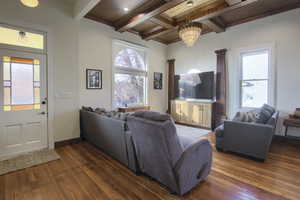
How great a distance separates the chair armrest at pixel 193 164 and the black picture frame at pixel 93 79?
3.24 meters

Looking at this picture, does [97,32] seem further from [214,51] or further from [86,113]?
[214,51]

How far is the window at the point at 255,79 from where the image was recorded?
413cm

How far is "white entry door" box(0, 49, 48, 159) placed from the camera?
9.18 feet

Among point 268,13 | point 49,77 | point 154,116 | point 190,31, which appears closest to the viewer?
point 154,116

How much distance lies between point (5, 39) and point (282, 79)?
6291 mm

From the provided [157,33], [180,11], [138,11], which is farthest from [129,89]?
[180,11]

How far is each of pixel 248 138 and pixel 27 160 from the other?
4109 millimetres

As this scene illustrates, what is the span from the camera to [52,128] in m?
3.37

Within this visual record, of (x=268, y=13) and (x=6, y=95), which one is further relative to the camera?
(x=268, y=13)

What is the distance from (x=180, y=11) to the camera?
3.82 meters

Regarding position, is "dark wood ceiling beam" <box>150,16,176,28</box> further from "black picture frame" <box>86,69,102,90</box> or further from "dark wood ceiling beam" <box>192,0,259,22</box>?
"black picture frame" <box>86,69,102,90</box>

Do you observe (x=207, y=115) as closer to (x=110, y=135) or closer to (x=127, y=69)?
(x=127, y=69)

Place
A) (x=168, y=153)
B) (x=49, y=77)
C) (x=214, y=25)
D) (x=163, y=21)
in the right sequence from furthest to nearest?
(x=214, y=25) → (x=163, y=21) → (x=49, y=77) → (x=168, y=153)

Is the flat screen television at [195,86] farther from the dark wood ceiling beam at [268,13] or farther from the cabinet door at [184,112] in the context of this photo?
the dark wood ceiling beam at [268,13]
